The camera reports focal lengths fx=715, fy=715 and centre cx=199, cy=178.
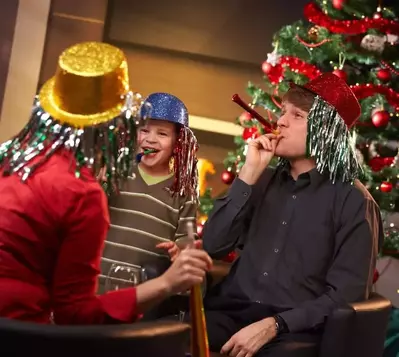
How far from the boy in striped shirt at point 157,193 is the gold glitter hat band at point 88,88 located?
867 mm

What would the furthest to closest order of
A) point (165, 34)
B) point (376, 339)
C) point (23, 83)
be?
1. point (165, 34)
2. point (23, 83)
3. point (376, 339)

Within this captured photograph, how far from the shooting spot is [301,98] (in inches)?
93.9

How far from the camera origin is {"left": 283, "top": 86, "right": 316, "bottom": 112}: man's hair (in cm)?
237

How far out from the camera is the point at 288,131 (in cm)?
235

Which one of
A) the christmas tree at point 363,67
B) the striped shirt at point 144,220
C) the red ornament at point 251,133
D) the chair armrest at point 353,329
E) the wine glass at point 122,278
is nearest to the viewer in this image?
the wine glass at point 122,278

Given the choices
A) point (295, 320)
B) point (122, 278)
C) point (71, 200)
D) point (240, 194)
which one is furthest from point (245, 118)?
point (71, 200)

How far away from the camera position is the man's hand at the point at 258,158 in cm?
234

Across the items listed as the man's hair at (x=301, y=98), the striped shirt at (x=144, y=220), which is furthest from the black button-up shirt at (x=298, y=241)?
the man's hair at (x=301, y=98)

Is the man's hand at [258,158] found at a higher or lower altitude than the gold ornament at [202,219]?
higher

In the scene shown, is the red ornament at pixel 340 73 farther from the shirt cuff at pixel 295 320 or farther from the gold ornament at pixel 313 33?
the shirt cuff at pixel 295 320

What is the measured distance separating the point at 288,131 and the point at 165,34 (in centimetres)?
258

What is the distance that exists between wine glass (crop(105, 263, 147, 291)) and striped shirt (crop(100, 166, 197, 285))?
25.3 inches

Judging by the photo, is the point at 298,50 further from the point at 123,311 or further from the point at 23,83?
the point at 123,311

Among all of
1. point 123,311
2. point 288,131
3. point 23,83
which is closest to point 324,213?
point 288,131
